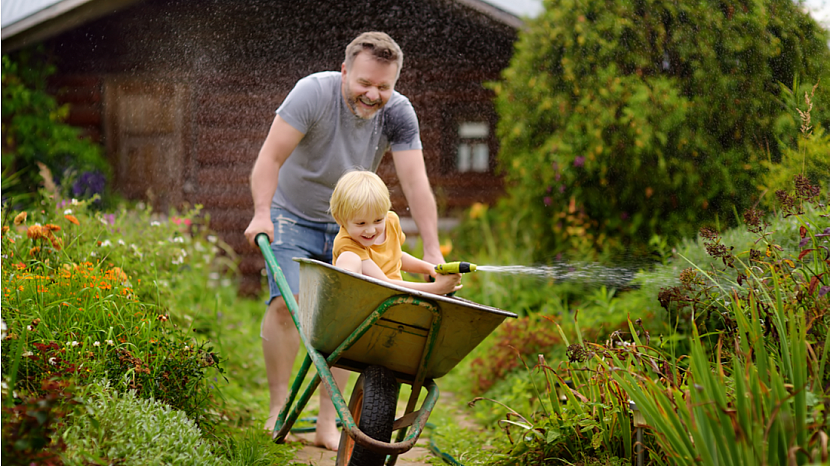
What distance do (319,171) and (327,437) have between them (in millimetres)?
1056

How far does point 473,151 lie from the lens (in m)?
6.96

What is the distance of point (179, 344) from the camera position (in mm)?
2289

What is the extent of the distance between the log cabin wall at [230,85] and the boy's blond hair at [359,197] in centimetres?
418

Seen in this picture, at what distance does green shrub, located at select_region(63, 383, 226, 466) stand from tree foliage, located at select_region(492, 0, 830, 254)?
2.53 meters

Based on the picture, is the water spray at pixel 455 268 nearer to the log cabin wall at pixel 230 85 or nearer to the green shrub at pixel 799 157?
the green shrub at pixel 799 157

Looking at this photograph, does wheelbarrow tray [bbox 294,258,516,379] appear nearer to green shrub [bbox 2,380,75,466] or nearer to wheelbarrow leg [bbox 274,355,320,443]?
wheelbarrow leg [bbox 274,355,320,443]

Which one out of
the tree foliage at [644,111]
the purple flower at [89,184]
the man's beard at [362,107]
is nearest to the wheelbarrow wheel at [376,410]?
the man's beard at [362,107]

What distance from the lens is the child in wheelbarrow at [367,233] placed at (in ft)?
6.19

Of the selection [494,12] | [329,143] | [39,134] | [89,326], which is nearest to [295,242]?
[329,143]

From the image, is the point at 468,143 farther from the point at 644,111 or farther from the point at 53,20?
the point at 53,20

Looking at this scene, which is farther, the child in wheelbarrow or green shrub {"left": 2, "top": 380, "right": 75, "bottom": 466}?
the child in wheelbarrow

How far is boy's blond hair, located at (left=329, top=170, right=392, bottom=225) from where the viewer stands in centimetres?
189

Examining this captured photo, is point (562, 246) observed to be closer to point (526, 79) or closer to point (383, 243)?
point (526, 79)

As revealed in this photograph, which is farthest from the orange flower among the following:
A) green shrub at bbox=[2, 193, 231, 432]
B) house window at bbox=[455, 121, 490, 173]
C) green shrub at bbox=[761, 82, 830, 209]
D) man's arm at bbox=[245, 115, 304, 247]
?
house window at bbox=[455, 121, 490, 173]
